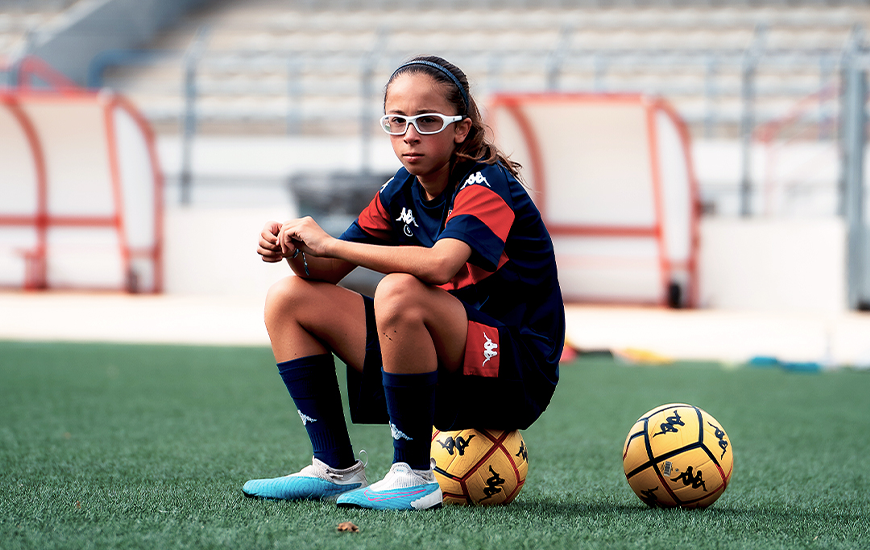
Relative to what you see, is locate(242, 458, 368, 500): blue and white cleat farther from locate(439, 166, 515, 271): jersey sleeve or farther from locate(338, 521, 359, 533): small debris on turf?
locate(439, 166, 515, 271): jersey sleeve

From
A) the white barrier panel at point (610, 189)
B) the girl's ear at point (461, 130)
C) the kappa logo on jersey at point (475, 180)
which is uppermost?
the girl's ear at point (461, 130)

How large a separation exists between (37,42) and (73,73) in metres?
0.91

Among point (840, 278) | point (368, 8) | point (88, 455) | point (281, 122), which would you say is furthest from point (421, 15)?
point (88, 455)

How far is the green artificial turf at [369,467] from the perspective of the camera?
2.07 metres

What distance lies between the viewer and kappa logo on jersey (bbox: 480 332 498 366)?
235 cm

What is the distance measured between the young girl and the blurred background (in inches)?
217

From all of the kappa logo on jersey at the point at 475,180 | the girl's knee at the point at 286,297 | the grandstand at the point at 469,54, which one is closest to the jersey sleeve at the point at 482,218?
the kappa logo on jersey at the point at 475,180

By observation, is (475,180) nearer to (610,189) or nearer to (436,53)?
(610,189)

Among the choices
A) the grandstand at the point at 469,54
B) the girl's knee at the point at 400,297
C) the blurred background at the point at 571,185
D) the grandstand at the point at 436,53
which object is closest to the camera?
the girl's knee at the point at 400,297

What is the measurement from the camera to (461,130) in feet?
8.09

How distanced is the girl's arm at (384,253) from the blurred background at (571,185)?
5752mm

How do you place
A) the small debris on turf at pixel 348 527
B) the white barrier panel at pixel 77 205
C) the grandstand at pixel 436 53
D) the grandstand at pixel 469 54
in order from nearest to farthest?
the small debris on turf at pixel 348 527 < the white barrier panel at pixel 77 205 < the grandstand at pixel 436 53 < the grandstand at pixel 469 54

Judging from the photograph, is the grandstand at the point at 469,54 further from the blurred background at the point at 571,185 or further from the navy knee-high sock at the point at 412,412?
the navy knee-high sock at the point at 412,412

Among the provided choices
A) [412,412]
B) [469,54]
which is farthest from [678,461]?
[469,54]
